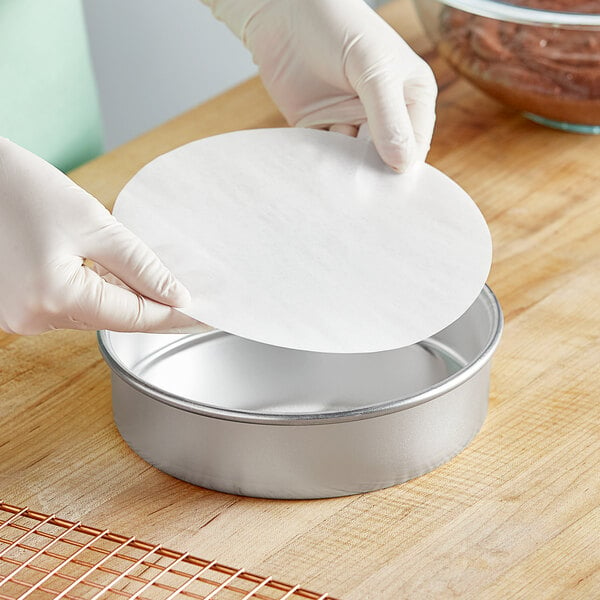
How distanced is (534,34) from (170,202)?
529 mm

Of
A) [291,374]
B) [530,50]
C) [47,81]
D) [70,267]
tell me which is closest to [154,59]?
[47,81]

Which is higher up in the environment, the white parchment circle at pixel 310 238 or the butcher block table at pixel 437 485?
the white parchment circle at pixel 310 238

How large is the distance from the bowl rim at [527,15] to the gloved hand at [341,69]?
18 centimetres

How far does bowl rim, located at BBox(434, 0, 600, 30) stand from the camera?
3.47 feet

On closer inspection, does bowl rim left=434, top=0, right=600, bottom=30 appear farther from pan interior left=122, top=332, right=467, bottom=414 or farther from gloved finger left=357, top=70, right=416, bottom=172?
pan interior left=122, top=332, right=467, bottom=414

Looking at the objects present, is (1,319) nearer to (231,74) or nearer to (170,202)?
(170,202)

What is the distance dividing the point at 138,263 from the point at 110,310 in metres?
0.04

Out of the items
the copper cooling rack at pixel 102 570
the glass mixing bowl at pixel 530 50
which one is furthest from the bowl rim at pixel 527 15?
the copper cooling rack at pixel 102 570

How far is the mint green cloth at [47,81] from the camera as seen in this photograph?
107 cm

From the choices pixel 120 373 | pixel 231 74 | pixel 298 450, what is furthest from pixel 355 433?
pixel 231 74

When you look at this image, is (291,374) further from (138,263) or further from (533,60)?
(533,60)

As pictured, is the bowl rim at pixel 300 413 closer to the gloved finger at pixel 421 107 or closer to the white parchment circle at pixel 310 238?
the white parchment circle at pixel 310 238

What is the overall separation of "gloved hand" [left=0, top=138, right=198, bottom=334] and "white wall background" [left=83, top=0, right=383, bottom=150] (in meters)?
1.44

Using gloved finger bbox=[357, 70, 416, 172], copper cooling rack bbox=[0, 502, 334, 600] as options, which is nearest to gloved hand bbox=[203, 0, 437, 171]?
gloved finger bbox=[357, 70, 416, 172]
